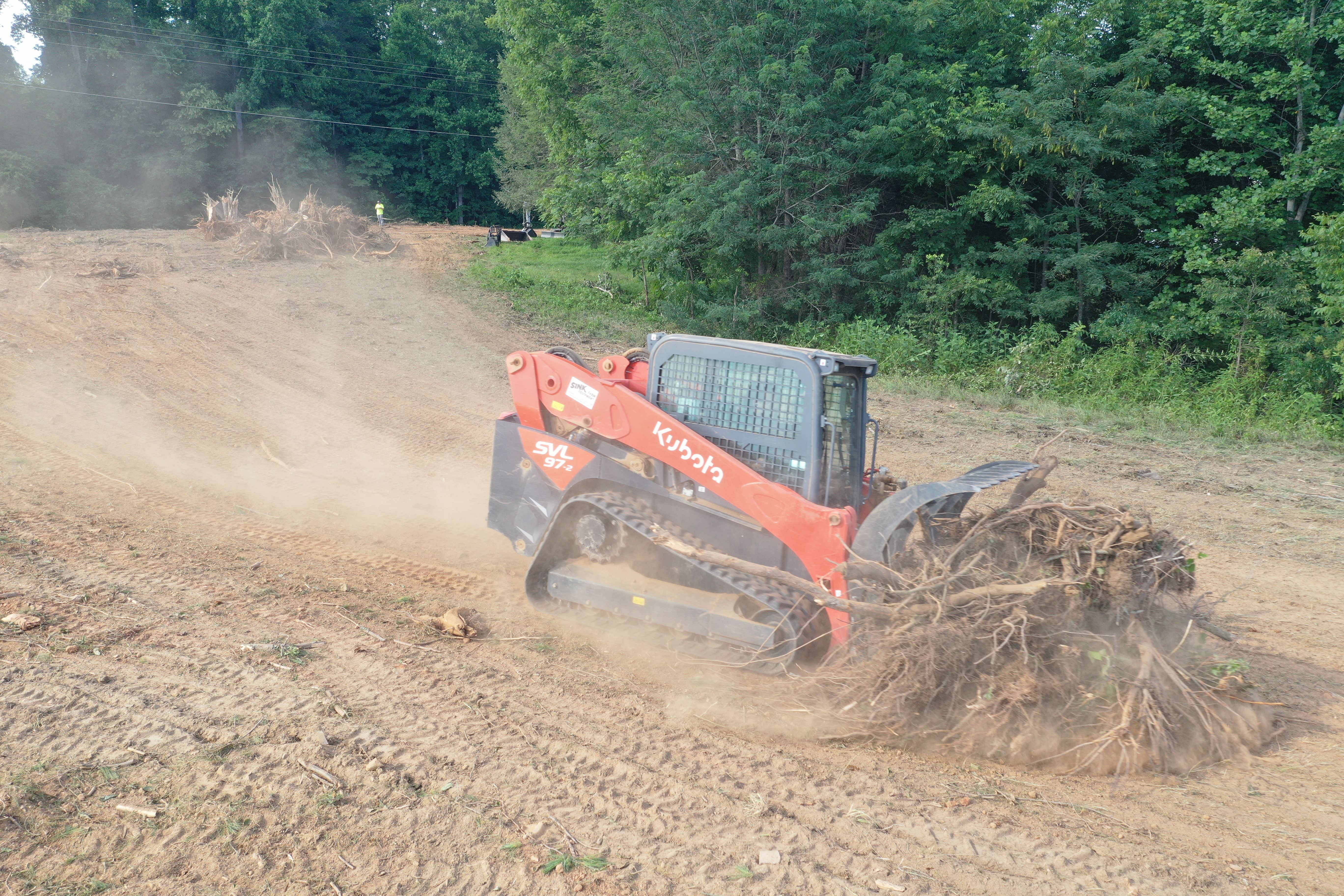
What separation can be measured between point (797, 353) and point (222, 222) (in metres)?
20.5

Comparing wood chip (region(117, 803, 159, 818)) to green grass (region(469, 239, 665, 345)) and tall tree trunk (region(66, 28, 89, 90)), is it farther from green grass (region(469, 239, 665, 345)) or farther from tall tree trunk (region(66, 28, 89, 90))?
tall tree trunk (region(66, 28, 89, 90))

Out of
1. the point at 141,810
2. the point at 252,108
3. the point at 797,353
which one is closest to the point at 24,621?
the point at 141,810

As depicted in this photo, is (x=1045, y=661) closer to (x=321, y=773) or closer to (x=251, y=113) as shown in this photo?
(x=321, y=773)

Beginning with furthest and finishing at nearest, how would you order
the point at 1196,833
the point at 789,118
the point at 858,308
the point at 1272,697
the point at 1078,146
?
the point at 858,308 → the point at 789,118 → the point at 1078,146 → the point at 1272,697 → the point at 1196,833

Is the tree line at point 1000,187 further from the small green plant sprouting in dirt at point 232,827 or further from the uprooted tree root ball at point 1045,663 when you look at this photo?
the small green plant sprouting in dirt at point 232,827

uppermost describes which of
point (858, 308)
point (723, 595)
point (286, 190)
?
point (286, 190)

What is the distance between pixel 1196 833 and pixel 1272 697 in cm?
183

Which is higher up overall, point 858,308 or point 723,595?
point 858,308

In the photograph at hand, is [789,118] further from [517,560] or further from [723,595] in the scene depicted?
[723,595]

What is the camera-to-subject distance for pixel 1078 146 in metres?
15.3

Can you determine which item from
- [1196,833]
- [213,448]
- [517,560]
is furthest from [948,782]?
[213,448]

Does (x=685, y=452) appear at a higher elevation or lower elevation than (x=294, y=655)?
higher

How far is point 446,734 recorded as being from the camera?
439 cm

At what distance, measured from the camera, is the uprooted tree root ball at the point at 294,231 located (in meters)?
19.8
